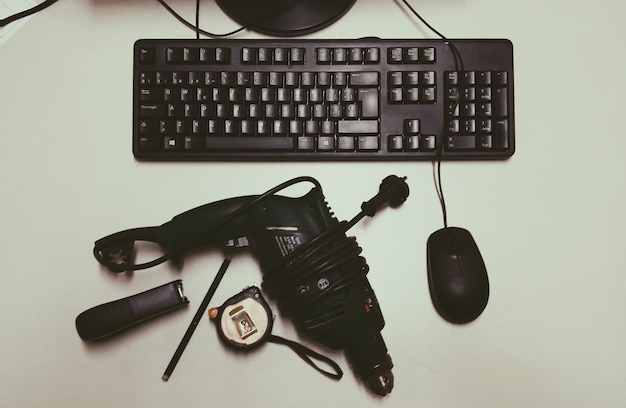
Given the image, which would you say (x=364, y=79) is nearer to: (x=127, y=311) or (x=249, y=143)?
(x=249, y=143)

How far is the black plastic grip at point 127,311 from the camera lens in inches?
27.9

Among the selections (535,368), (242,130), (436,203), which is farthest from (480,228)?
(242,130)

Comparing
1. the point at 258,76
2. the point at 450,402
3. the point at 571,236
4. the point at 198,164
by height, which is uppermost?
the point at 258,76

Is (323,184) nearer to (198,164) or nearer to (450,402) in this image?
(198,164)

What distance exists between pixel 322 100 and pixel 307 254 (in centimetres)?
22

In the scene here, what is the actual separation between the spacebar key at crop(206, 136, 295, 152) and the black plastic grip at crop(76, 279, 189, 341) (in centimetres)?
19

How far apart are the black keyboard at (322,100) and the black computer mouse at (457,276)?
12 centimetres

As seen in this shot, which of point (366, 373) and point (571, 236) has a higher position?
point (571, 236)

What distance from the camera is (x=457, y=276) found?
2.38 ft

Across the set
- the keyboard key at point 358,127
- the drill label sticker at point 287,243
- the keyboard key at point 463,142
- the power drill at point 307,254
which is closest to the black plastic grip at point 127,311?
the power drill at point 307,254

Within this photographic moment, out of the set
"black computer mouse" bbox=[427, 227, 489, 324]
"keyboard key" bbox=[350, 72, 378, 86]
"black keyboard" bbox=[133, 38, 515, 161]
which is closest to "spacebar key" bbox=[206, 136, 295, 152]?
"black keyboard" bbox=[133, 38, 515, 161]

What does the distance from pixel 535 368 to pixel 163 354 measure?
1.64ft

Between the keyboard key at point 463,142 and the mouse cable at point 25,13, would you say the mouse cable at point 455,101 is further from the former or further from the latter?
the mouse cable at point 25,13

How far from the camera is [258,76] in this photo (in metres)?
0.74
